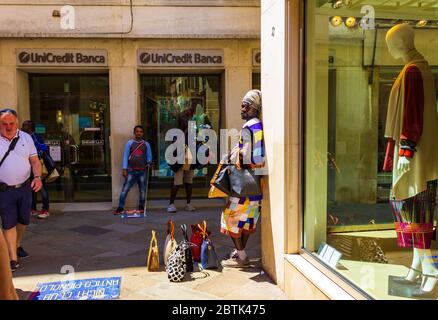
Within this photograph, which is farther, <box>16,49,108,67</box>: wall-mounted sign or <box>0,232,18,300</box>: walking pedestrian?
<box>16,49,108,67</box>: wall-mounted sign

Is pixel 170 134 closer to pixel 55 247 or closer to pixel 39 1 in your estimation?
pixel 39 1

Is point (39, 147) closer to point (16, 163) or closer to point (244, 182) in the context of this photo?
point (16, 163)

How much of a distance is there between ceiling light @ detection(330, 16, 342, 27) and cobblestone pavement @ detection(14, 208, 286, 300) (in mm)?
2761

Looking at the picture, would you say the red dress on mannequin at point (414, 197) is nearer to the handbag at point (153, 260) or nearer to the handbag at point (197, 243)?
the handbag at point (197, 243)

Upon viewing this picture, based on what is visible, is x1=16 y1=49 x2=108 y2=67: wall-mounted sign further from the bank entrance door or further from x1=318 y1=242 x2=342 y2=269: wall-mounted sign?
x1=318 y1=242 x2=342 y2=269: wall-mounted sign

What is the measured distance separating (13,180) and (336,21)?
3953 millimetres

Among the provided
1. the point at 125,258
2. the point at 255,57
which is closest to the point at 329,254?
the point at 125,258

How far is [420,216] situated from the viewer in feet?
12.0

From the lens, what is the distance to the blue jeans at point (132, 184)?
8836 millimetres

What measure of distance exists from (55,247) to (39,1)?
208 inches

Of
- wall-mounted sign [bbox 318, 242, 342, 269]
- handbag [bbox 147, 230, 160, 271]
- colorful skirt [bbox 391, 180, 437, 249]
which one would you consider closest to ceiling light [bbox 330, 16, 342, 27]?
colorful skirt [bbox 391, 180, 437, 249]

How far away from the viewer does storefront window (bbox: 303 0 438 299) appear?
11.7 feet
